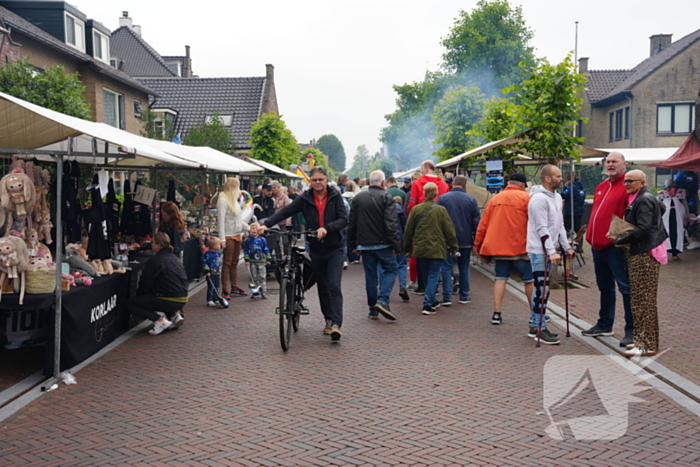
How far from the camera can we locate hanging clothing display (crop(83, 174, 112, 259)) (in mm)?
7887

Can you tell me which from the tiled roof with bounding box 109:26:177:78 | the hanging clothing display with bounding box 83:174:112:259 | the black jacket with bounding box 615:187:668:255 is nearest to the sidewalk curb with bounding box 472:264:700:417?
the black jacket with bounding box 615:187:668:255

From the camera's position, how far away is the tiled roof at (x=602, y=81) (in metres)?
47.0

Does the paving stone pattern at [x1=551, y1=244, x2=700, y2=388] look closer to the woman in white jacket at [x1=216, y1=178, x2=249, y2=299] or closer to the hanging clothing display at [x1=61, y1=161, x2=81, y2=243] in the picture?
the woman in white jacket at [x1=216, y1=178, x2=249, y2=299]

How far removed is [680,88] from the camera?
134 ft

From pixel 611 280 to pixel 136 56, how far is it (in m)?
45.5

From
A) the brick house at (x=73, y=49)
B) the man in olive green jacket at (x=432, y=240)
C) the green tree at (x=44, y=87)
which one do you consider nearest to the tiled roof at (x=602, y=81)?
the brick house at (x=73, y=49)

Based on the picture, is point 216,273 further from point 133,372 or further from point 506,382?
point 506,382

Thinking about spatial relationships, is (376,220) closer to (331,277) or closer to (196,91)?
(331,277)

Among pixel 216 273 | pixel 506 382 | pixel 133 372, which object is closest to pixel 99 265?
pixel 133 372

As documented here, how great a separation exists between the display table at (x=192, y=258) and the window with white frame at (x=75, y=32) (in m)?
15.2

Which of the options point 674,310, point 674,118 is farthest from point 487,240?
point 674,118

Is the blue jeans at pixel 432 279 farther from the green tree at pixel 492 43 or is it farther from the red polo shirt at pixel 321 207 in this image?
the green tree at pixel 492 43

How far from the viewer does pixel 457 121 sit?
101ft

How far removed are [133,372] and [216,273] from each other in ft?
13.0
